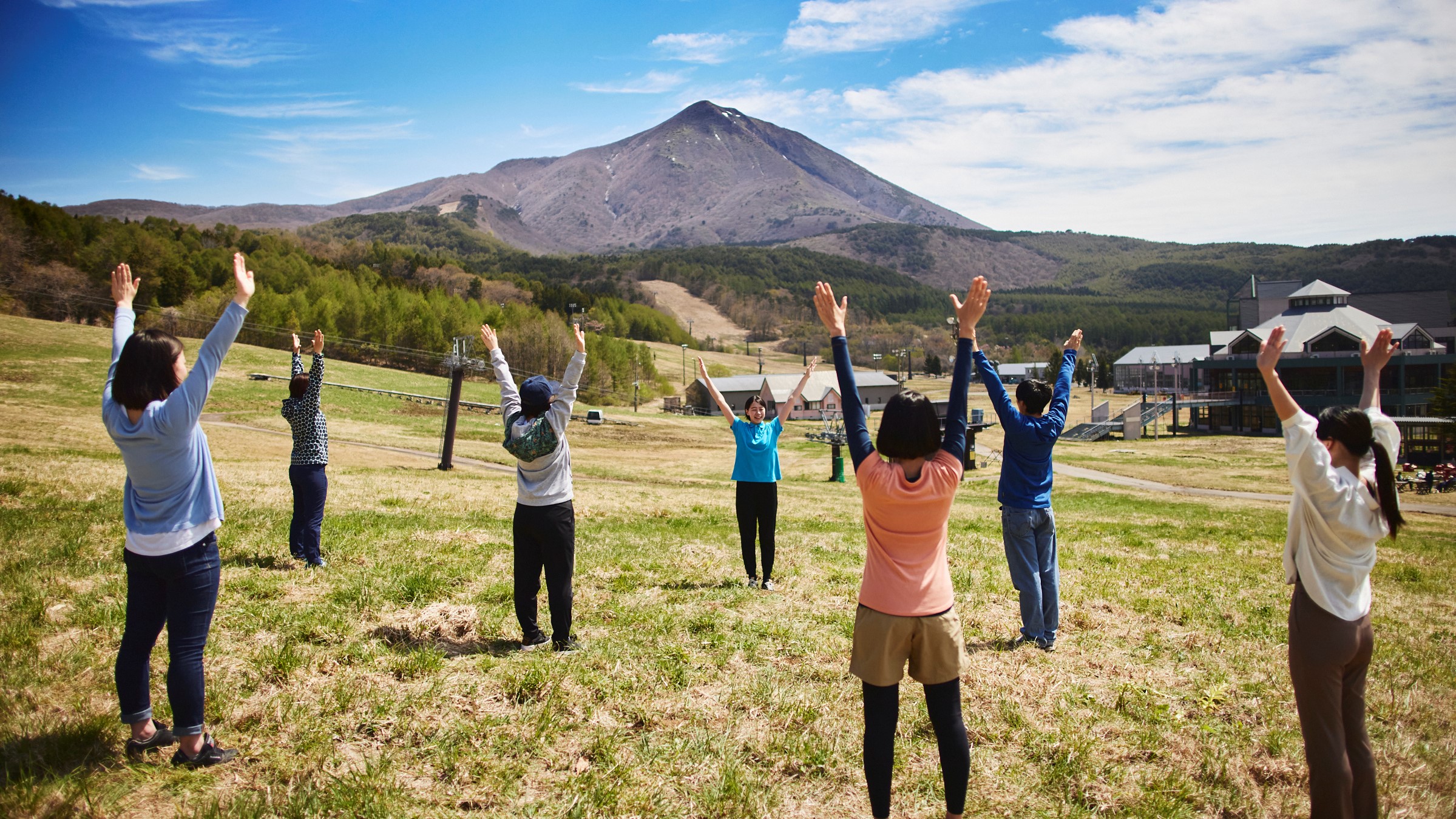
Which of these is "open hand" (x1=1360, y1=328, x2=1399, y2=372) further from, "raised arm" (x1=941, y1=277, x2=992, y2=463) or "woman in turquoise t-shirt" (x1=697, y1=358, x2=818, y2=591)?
"woman in turquoise t-shirt" (x1=697, y1=358, x2=818, y2=591)

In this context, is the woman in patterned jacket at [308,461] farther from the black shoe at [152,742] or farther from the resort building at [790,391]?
the resort building at [790,391]

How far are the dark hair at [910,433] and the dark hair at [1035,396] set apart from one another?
140 inches

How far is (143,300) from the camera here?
88.4m

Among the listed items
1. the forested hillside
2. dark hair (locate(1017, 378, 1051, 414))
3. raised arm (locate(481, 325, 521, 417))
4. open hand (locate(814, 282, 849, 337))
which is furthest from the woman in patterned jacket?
the forested hillside

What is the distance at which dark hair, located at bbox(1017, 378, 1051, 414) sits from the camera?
284 inches

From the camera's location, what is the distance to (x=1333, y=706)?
13.5 feet

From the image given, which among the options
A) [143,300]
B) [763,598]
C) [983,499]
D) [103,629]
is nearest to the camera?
[103,629]

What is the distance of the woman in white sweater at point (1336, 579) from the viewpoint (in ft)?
13.2

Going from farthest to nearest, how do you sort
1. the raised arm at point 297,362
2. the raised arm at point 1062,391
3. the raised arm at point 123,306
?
the raised arm at point 297,362 → the raised arm at point 1062,391 → the raised arm at point 123,306

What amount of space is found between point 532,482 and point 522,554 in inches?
25.3

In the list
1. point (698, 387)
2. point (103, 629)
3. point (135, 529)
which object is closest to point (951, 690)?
point (135, 529)

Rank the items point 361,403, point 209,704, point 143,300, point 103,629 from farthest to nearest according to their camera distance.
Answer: point 143,300 < point 361,403 < point 103,629 < point 209,704

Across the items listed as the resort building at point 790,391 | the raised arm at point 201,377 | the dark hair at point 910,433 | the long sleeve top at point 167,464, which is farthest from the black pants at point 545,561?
the resort building at point 790,391

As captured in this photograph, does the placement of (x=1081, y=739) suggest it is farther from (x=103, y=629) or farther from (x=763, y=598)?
(x=103, y=629)
